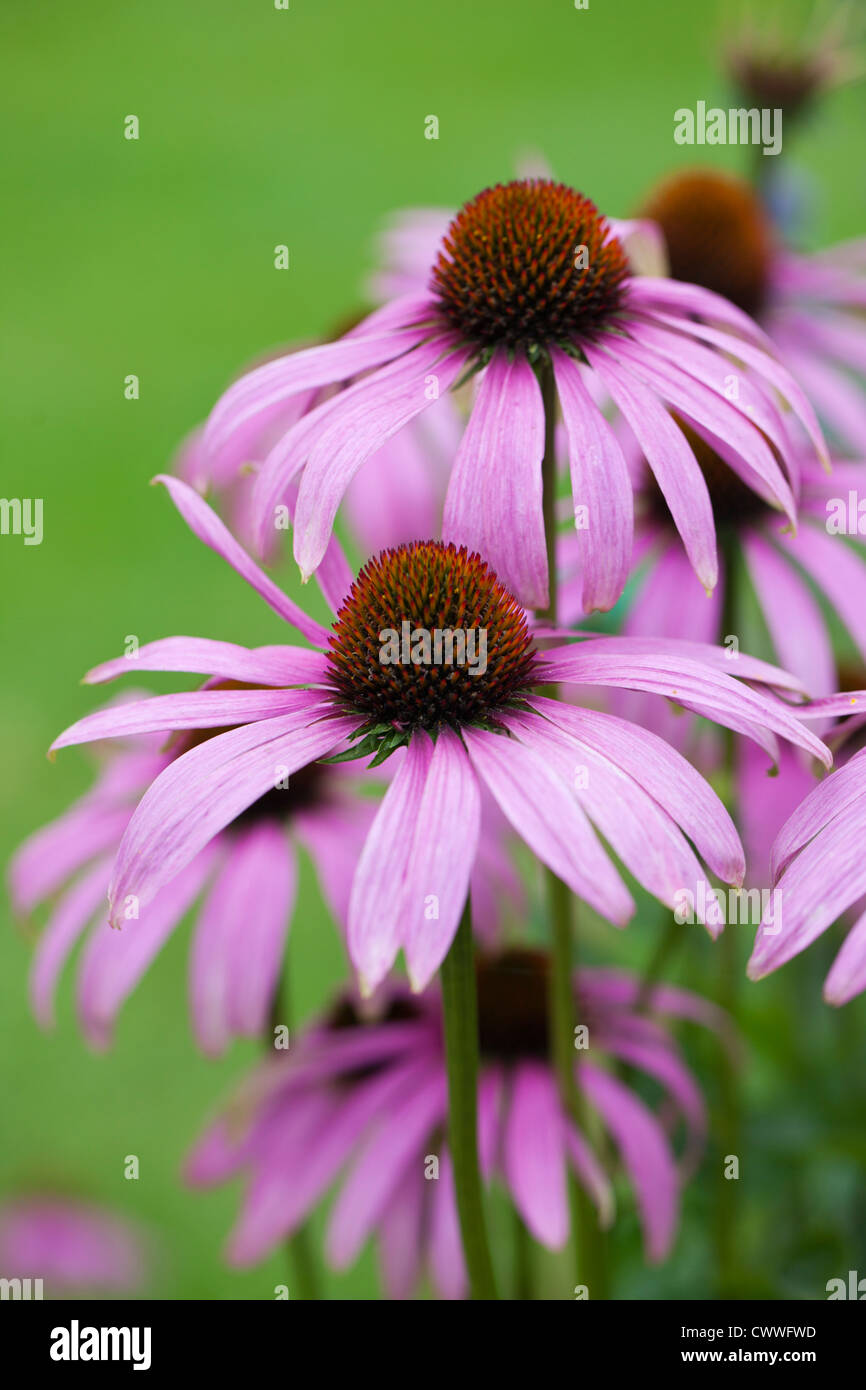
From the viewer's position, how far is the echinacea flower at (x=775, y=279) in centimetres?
109

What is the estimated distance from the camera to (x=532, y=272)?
2.30ft

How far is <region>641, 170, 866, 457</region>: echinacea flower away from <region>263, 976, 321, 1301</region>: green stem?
575mm

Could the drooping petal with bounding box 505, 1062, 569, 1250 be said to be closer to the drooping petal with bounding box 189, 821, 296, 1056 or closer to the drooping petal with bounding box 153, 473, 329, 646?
the drooping petal with bounding box 189, 821, 296, 1056

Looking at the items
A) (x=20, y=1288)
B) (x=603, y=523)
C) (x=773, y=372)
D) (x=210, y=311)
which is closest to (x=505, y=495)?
(x=603, y=523)

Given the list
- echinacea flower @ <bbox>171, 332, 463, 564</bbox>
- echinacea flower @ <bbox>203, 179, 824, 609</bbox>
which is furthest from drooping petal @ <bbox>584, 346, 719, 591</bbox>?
echinacea flower @ <bbox>171, 332, 463, 564</bbox>

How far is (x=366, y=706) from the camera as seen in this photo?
603mm

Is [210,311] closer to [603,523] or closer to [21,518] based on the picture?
[21,518]

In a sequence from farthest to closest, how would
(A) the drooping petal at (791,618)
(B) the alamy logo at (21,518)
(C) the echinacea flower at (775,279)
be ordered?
1. (B) the alamy logo at (21,518)
2. (C) the echinacea flower at (775,279)
3. (A) the drooping petal at (791,618)

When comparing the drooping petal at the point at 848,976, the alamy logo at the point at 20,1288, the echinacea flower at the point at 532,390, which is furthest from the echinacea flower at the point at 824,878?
the alamy logo at the point at 20,1288

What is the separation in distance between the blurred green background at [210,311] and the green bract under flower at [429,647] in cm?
46

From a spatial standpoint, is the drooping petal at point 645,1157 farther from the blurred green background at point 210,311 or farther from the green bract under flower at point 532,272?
the green bract under flower at point 532,272

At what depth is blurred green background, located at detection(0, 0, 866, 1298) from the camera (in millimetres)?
1154

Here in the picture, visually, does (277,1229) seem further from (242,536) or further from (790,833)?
(242,536)

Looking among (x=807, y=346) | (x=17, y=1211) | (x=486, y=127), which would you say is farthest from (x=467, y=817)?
(x=486, y=127)
